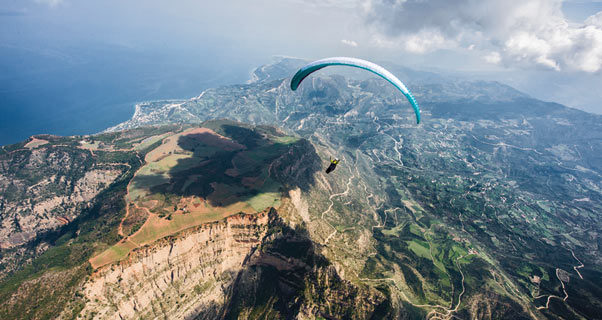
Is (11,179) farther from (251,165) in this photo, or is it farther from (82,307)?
(251,165)

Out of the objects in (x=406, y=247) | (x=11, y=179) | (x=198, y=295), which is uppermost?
(x=11, y=179)

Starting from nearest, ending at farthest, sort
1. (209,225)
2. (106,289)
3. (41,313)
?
(41,313) < (106,289) < (209,225)

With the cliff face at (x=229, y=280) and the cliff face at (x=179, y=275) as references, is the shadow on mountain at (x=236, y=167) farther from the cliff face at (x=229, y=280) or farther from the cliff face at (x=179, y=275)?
the cliff face at (x=229, y=280)

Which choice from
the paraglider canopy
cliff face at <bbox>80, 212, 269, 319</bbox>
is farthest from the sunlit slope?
the paraglider canopy

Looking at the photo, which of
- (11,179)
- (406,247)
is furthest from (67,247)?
(406,247)

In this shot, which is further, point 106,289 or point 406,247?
point 406,247

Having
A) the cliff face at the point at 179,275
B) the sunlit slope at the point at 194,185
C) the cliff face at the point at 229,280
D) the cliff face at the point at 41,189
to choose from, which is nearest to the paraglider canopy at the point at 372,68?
the cliff face at the point at 229,280

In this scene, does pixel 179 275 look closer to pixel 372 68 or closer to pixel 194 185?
pixel 194 185

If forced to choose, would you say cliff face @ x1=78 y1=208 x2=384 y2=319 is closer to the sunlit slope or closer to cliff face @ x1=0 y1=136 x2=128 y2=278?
the sunlit slope

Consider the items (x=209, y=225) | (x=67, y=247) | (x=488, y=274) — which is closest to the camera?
(x=67, y=247)
